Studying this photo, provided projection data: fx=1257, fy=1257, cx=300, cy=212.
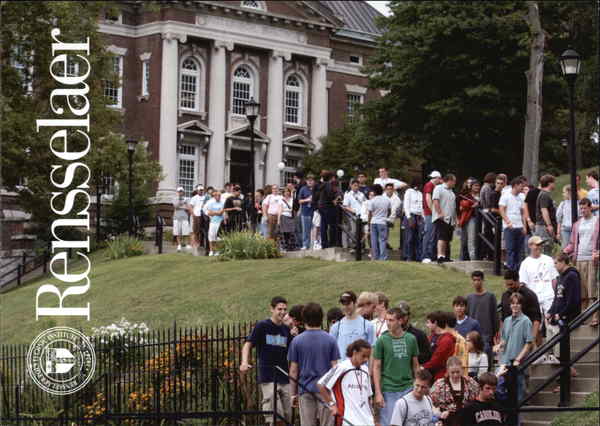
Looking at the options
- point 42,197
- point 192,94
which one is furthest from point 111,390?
point 192,94

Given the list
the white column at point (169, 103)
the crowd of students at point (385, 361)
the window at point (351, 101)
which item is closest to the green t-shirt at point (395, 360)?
the crowd of students at point (385, 361)

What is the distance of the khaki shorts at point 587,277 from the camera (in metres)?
18.9

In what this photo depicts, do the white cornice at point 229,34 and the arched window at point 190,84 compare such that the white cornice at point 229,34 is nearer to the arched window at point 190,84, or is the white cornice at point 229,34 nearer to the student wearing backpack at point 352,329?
the arched window at point 190,84

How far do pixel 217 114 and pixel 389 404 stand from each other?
154 feet

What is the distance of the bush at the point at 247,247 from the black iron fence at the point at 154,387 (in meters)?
8.40

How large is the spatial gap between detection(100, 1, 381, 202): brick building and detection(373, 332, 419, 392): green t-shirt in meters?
42.6

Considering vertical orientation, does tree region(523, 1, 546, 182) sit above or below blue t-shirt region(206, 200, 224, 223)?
above

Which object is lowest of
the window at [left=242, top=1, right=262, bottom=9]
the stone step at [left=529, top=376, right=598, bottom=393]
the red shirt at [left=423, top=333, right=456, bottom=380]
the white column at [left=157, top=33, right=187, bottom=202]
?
the stone step at [left=529, top=376, right=598, bottom=393]

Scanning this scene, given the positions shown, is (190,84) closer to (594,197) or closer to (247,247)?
(247,247)

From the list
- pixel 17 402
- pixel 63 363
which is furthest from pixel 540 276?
pixel 17 402

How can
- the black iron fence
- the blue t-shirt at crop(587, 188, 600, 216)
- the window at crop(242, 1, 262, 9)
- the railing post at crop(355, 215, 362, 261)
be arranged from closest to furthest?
the black iron fence
the blue t-shirt at crop(587, 188, 600, 216)
the railing post at crop(355, 215, 362, 261)
the window at crop(242, 1, 262, 9)

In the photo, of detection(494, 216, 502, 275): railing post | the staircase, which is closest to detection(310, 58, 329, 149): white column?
detection(494, 216, 502, 275): railing post

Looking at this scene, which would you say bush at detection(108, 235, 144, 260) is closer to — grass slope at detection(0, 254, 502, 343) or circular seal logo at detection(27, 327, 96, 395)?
grass slope at detection(0, 254, 502, 343)

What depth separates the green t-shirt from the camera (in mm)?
13797
